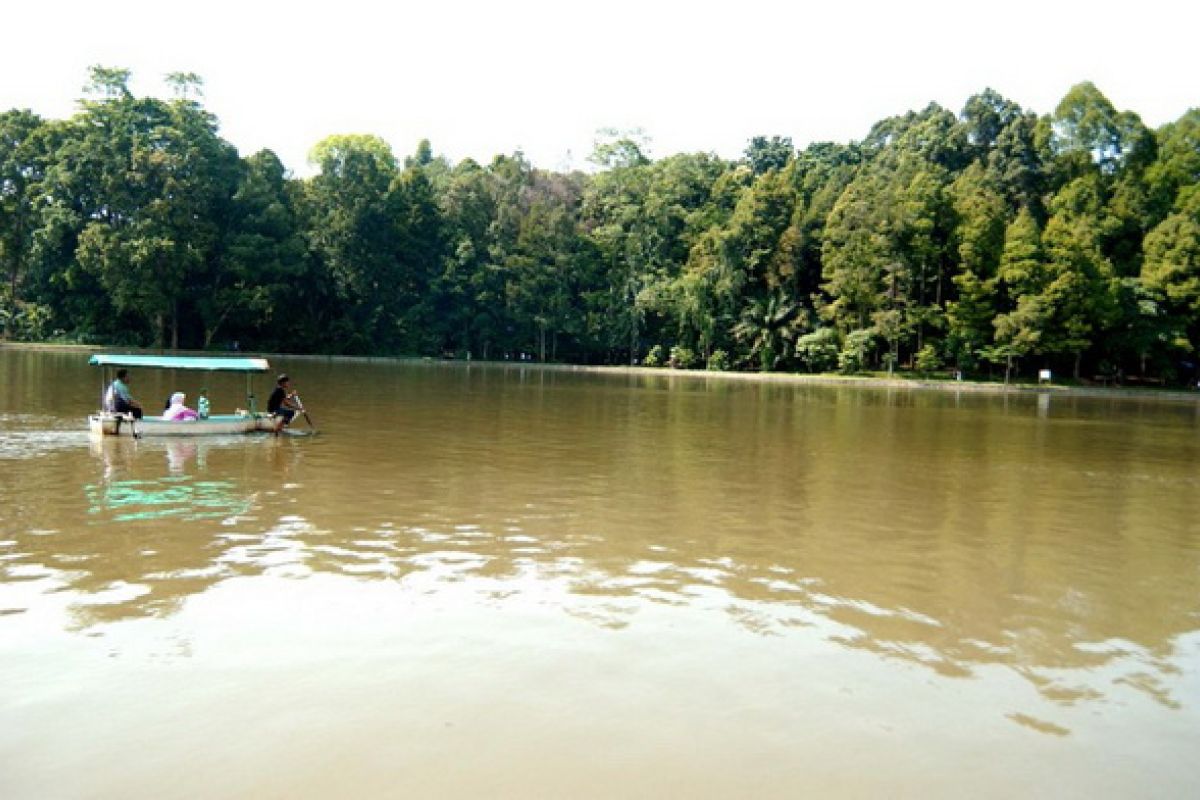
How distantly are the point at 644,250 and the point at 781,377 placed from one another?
19005 mm

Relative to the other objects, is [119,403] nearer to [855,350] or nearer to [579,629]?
[579,629]

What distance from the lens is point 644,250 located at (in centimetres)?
7325

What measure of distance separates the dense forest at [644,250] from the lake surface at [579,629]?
46688 millimetres

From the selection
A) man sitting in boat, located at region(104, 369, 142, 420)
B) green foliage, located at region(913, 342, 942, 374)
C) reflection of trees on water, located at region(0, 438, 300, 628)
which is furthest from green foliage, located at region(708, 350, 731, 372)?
reflection of trees on water, located at region(0, 438, 300, 628)

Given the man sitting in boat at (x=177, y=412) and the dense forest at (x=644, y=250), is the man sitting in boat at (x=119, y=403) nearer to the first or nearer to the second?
the man sitting in boat at (x=177, y=412)

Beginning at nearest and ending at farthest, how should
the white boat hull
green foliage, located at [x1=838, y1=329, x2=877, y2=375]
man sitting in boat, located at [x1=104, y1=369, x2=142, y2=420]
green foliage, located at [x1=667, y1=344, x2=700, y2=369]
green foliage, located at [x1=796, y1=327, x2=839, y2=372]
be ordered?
the white boat hull < man sitting in boat, located at [x1=104, y1=369, x2=142, y2=420] < green foliage, located at [x1=838, y1=329, x2=877, y2=375] < green foliage, located at [x1=796, y1=327, x2=839, y2=372] < green foliage, located at [x1=667, y1=344, x2=700, y2=369]

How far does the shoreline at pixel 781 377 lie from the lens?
175ft

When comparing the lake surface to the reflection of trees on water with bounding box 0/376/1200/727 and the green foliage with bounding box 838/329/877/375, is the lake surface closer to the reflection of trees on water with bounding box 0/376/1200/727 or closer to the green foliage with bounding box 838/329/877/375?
the reflection of trees on water with bounding box 0/376/1200/727

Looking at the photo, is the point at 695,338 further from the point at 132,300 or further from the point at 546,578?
the point at 546,578

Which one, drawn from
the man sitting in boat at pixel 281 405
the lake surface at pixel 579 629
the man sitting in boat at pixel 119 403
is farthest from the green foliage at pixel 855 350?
the man sitting in boat at pixel 119 403

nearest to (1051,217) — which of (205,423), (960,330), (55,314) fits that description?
(960,330)

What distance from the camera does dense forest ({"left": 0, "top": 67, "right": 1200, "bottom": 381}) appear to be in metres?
58.9

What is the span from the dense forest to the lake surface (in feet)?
153

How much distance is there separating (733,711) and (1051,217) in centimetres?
6637
